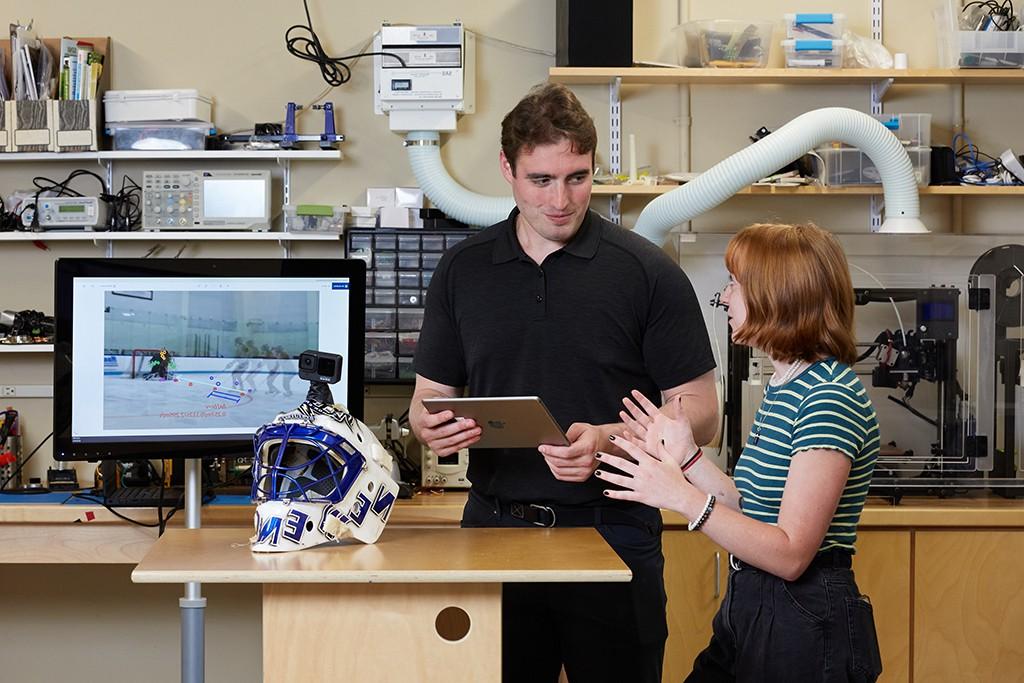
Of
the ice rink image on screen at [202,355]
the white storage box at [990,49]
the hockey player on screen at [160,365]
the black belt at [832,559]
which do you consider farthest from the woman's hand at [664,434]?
the white storage box at [990,49]

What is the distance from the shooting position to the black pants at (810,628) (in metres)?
1.79

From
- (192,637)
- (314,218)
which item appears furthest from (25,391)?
(192,637)

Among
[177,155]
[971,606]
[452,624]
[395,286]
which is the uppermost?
[177,155]

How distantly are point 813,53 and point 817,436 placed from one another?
2.32 m

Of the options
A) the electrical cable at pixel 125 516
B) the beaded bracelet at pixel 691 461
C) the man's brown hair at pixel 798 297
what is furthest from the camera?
the electrical cable at pixel 125 516

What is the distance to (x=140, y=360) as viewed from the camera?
2547mm

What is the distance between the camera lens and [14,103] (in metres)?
3.72

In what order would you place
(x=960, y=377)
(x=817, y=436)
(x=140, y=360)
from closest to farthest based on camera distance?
(x=817, y=436)
(x=140, y=360)
(x=960, y=377)

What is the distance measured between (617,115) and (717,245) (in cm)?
61

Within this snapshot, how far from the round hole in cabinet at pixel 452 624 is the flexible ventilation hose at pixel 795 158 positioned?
5.01 feet

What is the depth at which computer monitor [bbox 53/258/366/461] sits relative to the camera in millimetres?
2514


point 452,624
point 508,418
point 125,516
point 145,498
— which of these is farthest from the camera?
point 125,516

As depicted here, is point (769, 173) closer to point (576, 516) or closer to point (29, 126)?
point (576, 516)

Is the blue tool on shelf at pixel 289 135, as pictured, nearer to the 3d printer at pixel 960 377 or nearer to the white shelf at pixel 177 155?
the white shelf at pixel 177 155
